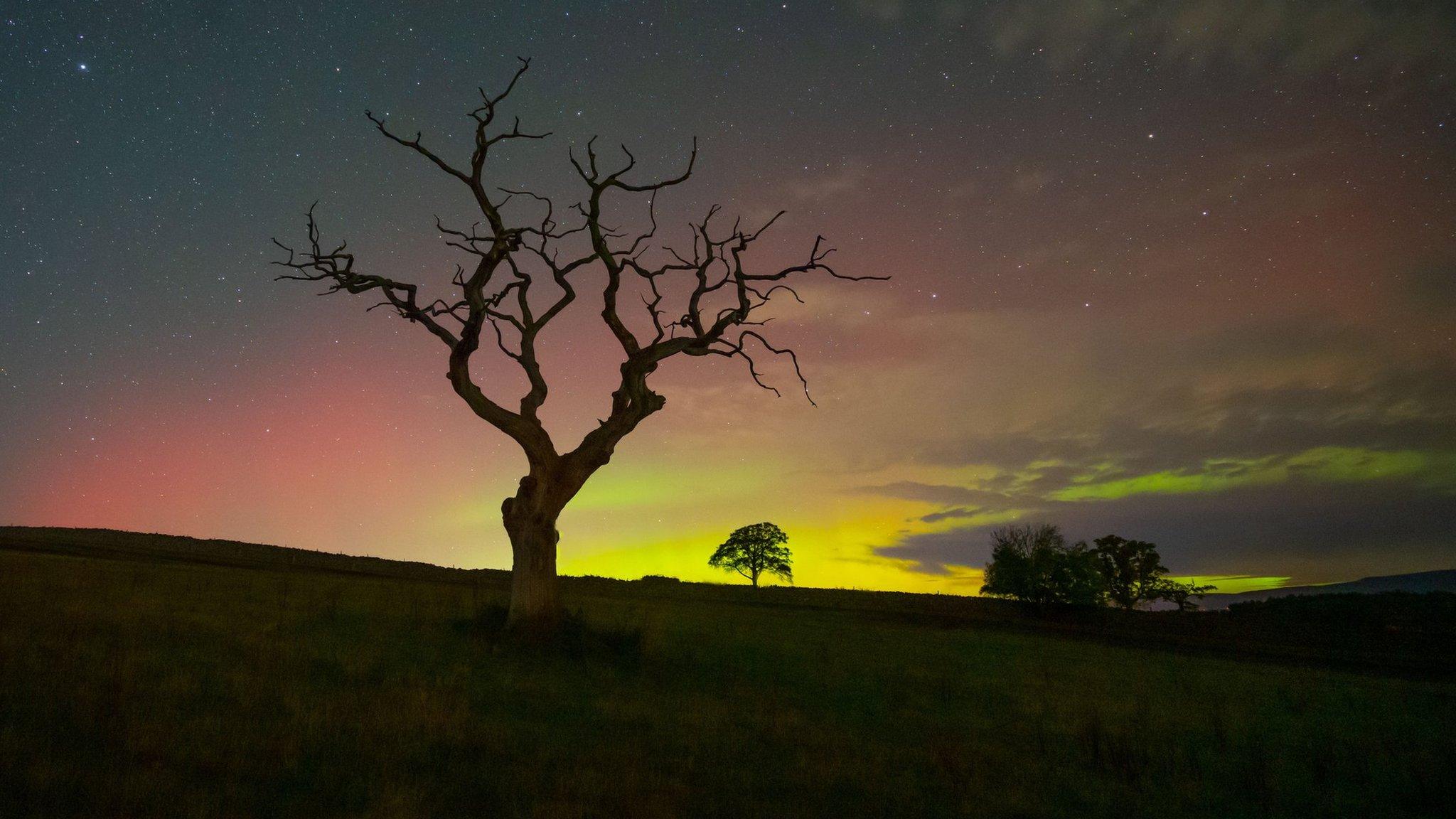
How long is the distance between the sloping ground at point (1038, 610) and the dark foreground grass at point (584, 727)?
63.8ft

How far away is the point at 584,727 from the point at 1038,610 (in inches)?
2104

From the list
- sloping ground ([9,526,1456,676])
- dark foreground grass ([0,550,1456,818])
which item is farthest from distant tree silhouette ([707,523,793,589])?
dark foreground grass ([0,550,1456,818])

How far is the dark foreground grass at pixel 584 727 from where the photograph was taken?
6695mm

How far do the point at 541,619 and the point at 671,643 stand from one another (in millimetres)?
4415

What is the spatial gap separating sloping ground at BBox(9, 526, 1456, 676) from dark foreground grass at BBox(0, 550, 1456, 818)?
63.8 ft

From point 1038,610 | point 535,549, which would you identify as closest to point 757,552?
point 1038,610

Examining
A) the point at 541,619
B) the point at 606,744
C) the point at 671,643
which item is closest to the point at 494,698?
the point at 606,744

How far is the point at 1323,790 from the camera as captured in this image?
1020 cm

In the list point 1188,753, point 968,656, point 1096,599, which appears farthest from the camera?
point 1096,599

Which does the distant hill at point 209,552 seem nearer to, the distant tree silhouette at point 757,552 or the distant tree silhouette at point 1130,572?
the distant tree silhouette at point 757,552

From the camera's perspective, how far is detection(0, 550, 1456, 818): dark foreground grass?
6695 millimetres

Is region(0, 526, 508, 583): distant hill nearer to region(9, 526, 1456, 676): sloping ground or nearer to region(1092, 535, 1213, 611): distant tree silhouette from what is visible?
region(9, 526, 1456, 676): sloping ground

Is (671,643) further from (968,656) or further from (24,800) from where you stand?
(24,800)

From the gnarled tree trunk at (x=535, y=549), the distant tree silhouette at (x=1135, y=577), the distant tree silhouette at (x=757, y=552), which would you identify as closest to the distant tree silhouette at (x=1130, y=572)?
the distant tree silhouette at (x=1135, y=577)
